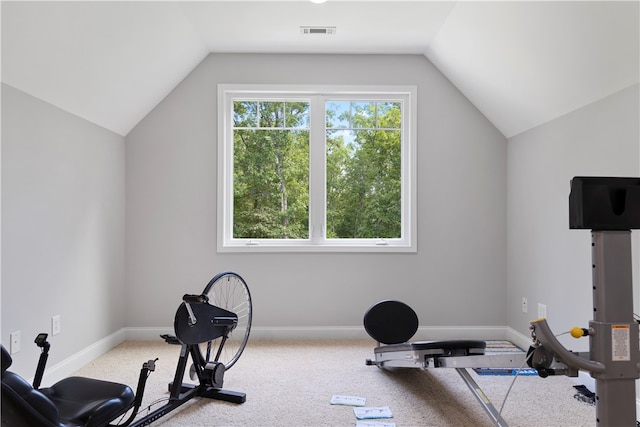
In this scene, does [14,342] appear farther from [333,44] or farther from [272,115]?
[333,44]

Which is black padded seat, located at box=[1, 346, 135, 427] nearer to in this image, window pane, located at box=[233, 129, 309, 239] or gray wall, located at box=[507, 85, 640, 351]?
window pane, located at box=[233, 129, 309, 239]

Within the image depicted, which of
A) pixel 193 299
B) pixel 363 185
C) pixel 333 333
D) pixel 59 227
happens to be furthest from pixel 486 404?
pixel 59 227

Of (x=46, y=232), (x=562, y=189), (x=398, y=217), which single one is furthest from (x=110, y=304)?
(x=562, y=189)

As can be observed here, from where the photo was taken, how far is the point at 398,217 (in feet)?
13.1

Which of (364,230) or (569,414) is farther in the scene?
(364,230)

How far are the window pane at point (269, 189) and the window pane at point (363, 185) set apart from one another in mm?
272

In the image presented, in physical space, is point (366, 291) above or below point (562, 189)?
below

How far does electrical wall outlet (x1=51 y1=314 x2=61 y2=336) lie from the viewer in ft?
9.06

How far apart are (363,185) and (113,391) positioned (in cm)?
277

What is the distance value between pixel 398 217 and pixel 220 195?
1703 mm

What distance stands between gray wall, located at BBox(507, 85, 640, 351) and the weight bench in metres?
0.92

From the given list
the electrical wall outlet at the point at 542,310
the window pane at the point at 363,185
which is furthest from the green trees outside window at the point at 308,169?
the electrical wall outlet at the point at 542,310

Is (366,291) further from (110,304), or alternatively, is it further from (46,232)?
(46,232)

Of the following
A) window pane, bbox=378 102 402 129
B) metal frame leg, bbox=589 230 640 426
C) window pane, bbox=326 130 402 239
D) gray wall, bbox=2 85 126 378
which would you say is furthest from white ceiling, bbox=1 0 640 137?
metal frame leg, bbox=589 230 640 426
